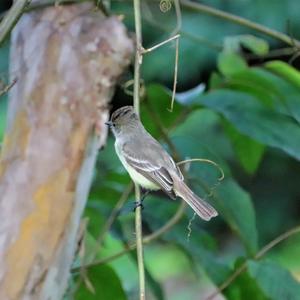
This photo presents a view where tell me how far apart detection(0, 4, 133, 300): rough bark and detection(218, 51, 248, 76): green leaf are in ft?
1.32

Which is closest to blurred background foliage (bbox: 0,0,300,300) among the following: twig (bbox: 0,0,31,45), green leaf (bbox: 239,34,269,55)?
green leaf (bbox: 239,34,269,55)

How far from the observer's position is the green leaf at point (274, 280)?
7.66 feet

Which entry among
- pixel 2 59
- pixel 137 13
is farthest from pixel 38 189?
pixel 2 59

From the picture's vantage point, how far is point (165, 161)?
101 inches

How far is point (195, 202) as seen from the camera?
7.89ft

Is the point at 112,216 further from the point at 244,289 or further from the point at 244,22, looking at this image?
the point at 244,22

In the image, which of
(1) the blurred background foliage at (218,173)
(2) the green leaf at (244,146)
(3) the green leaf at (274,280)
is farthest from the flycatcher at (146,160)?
(2) the green leaf at (244,146)

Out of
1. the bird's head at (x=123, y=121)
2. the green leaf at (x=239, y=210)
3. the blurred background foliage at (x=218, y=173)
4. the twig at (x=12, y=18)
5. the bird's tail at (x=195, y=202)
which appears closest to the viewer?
the twig at (x=12, y=18)

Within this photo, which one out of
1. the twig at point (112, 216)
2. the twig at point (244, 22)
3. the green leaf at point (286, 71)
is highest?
the twig at point (244, 22)

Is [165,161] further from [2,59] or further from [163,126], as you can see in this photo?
[2,59]

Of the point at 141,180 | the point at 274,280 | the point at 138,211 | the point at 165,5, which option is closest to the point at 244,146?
the point at 141,180

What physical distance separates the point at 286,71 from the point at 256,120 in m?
0.22

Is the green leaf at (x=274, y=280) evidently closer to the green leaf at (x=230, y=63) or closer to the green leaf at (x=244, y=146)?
the green leaf at (x=244, y=146)

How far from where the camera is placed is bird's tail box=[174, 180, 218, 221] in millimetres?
2320
